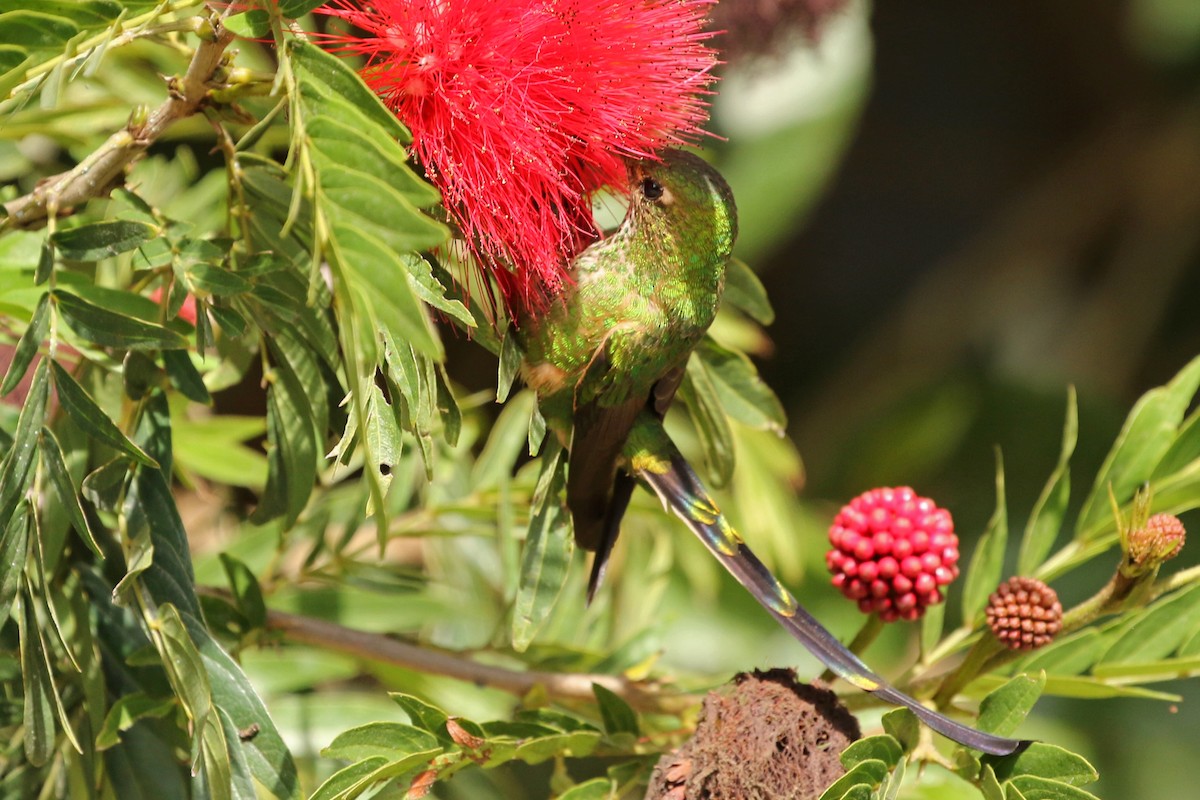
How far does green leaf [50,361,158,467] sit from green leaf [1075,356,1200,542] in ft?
2.72

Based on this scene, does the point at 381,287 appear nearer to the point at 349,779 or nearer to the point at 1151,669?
the point at 349,779

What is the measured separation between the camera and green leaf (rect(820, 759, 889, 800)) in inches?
32.3

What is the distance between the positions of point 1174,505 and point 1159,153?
2268mm

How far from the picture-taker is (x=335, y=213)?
2.02ft

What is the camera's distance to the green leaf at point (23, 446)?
31.7 inches

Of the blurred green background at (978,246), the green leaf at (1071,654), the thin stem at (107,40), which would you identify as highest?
the thin stem at (107,40)

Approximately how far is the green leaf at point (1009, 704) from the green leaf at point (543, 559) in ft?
1.15

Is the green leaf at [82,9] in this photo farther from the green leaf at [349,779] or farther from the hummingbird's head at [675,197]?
the green leaf at [349,779]

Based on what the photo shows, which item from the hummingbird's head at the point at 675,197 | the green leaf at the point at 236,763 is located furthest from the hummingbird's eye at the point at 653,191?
the green leaf at the point at 236,763

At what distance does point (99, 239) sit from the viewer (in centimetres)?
82

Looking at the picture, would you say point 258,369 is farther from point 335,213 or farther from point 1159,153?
point 1159,153

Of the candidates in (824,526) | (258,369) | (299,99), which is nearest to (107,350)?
(299,99)

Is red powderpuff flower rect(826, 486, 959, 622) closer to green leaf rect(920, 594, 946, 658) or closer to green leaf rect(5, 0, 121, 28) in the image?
green leaf rect(920, 594, 946, 658)

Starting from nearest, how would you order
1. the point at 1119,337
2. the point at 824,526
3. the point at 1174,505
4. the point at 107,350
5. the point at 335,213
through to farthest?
the point at 335,213, the point at 107,350, the point at 1174,505, the point at 824,526, the point at 1119,337
